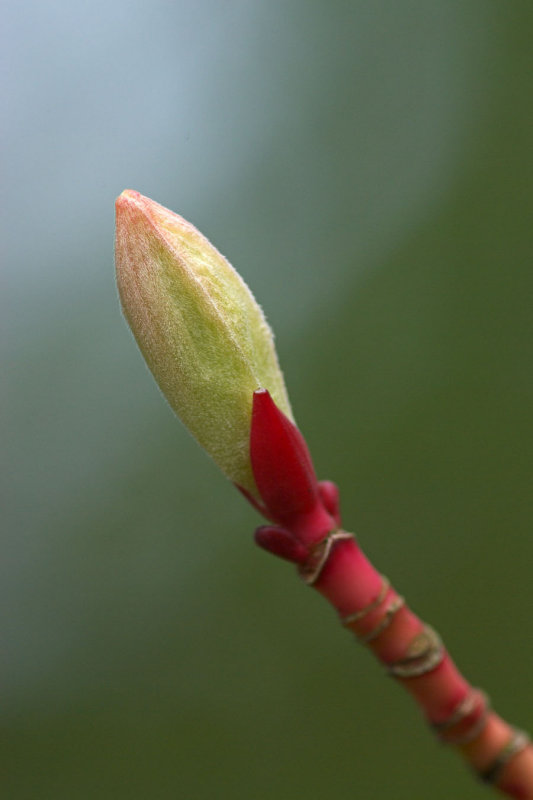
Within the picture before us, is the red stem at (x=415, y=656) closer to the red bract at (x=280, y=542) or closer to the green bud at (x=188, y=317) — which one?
the red bract at (x=280, y=542)

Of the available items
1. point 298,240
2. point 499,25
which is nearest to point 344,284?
point 298,240

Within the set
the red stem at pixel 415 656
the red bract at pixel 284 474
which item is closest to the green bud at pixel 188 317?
the red bract at pixel 284 474

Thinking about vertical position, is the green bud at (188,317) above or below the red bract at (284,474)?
above

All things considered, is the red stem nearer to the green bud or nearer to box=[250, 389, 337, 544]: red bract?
box=[250, 389, 337, 544]: red bract

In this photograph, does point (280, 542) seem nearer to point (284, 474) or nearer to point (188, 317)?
point (284, 474)

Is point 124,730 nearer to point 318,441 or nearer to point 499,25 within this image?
point 318,441

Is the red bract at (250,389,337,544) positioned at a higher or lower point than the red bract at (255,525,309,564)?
higher

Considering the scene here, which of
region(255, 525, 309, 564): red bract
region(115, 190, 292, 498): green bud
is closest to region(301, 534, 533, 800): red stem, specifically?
region(255, 525, 309, 564): red bract

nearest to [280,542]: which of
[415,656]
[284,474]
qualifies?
[284,474]
